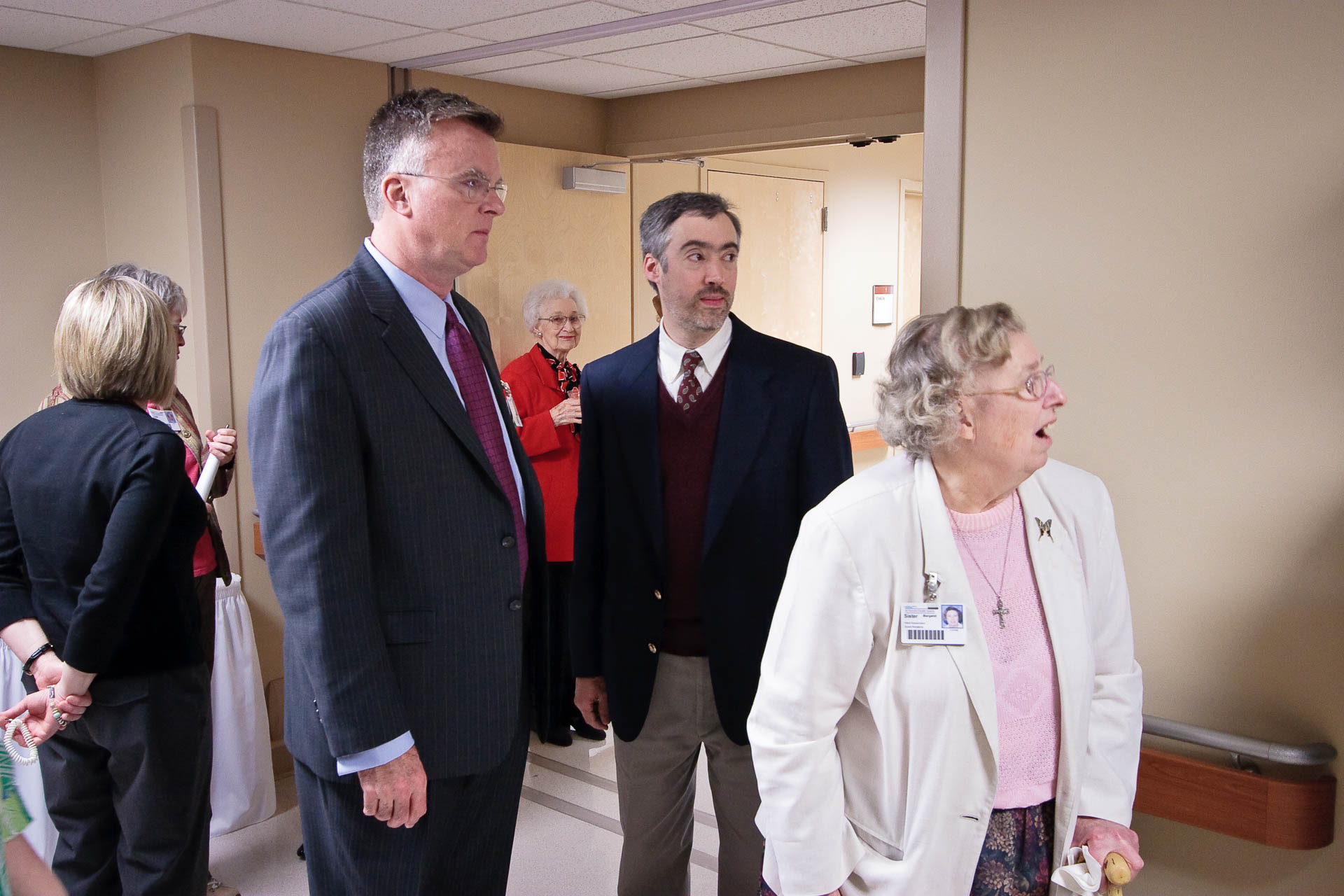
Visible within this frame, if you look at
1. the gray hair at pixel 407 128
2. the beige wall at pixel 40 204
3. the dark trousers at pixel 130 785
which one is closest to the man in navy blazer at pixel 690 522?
A: the gray hair at pixel 407 128

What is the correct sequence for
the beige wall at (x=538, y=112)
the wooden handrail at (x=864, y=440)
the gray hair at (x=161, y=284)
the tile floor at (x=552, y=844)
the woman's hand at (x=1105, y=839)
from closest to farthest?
the woman's hand at (x=1105, y=839)
the gray hair at (x=161, y=284)
the tile floor at (x=552, y=844)
the beige wall at (x=538, y=112)
the wooden handrail at (x=864, y=440)

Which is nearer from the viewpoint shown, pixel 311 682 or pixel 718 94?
pixel 311 682

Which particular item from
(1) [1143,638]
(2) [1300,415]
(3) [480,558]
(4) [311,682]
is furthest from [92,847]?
(2) [1300,415]

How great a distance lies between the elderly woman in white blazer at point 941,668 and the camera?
1.47 metres

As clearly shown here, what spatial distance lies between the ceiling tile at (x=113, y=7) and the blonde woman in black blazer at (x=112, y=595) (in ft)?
4.14

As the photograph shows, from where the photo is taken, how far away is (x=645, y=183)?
4.88 metres

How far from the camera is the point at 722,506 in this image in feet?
6.54

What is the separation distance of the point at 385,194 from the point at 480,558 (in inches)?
24.9

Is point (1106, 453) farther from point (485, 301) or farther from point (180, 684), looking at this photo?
point (485, 301)

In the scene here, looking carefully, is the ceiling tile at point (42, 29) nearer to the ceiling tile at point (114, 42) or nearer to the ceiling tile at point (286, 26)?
the ceiling tile at point (114, 42)

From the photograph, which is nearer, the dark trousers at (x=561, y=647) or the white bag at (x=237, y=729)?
the white bag at (x=237, y=729)

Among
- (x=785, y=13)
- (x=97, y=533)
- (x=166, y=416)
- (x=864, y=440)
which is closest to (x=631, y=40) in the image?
(x=785, y=13)

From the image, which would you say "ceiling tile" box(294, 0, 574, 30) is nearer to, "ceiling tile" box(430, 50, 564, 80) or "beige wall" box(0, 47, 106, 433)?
"ceiling tile" box(430, 50, 564, 80)

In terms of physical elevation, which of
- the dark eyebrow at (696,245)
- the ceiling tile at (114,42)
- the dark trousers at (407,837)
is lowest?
the dark trousers at (407,837)
